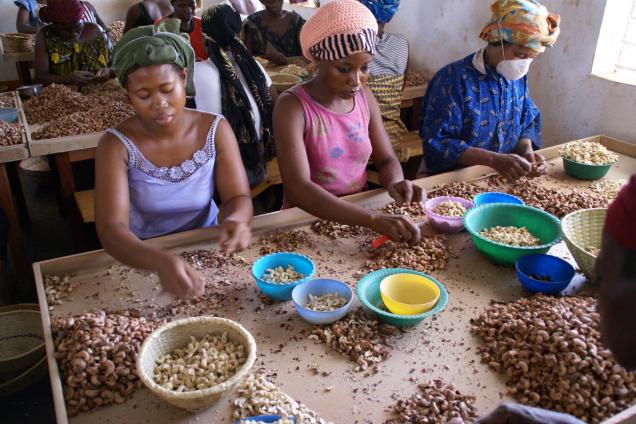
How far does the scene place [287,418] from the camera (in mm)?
1231

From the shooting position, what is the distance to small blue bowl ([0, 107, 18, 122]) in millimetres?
3410

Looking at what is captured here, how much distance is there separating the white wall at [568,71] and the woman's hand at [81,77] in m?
2.87

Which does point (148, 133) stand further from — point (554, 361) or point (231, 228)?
point (554, 361)

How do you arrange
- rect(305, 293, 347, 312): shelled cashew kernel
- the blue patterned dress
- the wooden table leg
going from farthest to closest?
the wooden table leg → the blue patterned dress → rect(305, 293, 347, 312): shelled cashew kernel

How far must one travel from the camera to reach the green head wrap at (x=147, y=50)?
1.82 metres

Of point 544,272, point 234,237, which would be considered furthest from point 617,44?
point 234,237

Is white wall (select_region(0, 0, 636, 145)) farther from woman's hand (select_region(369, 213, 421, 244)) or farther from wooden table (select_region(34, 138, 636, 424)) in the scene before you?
woman's hand (select_region(369, 213, 421, 244))

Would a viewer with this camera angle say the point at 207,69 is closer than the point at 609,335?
No

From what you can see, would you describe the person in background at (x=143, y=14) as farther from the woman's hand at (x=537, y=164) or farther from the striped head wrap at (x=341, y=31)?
the woman's hand at (x=537, y=164)

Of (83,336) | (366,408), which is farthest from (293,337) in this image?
(83,336)

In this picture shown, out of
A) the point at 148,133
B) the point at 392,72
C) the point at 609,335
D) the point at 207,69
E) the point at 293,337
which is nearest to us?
the point at 609,335

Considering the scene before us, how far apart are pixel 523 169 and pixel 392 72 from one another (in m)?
1.23

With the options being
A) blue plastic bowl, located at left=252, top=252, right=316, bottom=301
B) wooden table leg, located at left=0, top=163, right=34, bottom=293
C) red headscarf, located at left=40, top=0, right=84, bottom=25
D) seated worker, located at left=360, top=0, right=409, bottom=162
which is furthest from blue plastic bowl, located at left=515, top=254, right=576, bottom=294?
red headscarf, located at left=40, top=0, right=84, bottom=25

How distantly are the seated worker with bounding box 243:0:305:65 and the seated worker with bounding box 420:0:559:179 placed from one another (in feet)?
8.28
